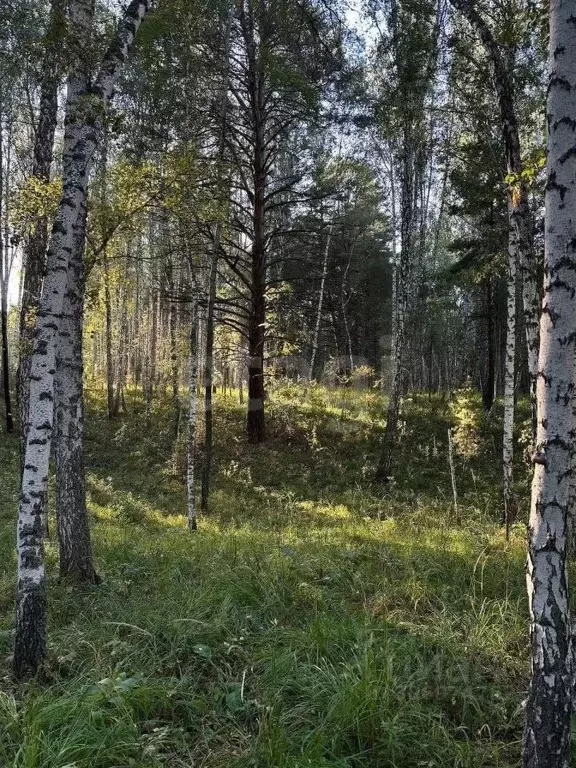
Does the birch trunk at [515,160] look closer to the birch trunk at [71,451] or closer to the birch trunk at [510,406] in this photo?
the birch trunk at [510,406]

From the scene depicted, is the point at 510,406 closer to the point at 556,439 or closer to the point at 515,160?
the point at 515,160

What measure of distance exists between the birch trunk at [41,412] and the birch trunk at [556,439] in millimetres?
2927

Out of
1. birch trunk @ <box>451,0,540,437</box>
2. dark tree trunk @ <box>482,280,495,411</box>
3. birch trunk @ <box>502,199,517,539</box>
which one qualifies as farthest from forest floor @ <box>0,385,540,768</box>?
dark tree trunk @ <box>482,280,495,411</box>

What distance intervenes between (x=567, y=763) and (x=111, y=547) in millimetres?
5587

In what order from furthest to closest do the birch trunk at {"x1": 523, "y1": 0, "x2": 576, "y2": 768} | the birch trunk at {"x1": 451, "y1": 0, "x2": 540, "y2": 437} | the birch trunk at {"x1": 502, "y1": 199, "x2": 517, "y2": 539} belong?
the birch trunk at {"x1": 502, "y1": 199, "x2": 517, "y2": 539}
the birch trunk at {"x1": 451, "y1": 0, "x2": 540, "y2": 437}
the birch trunk at {"x1": 523, "y1": 0, "x2": 576, "y2": 768}

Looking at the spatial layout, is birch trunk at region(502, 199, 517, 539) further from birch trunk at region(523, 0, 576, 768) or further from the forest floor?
birch trunk at region(523, 0, 576, 768)

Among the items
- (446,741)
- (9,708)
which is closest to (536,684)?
(446,741)

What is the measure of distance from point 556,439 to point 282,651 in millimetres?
2401

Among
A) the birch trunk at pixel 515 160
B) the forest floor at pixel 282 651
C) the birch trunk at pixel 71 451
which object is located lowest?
the forest floor at pixel 282 651

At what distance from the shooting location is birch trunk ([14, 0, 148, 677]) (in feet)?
11.4

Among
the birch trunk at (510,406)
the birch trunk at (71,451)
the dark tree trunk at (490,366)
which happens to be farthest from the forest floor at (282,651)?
the dark tree trunk at (490,366)

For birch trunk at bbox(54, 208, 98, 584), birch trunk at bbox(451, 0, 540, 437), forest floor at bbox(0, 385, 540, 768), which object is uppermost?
birch trunk at bbox(451, 0, 540, 437)

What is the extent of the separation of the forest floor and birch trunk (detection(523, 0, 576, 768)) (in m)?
0.68

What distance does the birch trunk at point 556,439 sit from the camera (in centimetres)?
227
